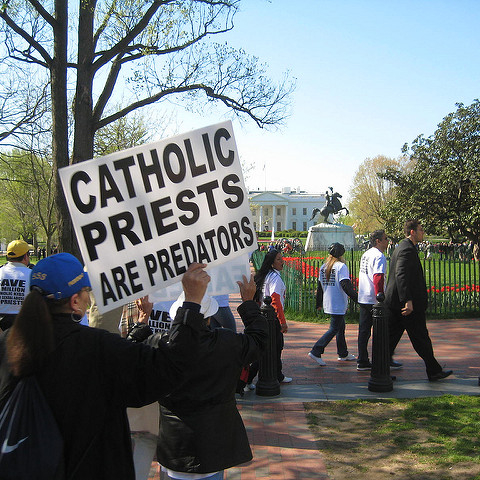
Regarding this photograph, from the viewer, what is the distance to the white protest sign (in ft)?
8.29

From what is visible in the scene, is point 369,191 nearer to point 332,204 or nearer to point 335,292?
point 332,204

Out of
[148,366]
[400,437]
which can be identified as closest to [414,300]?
[400,437]

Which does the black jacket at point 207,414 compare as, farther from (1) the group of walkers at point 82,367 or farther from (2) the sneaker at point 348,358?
(2) the sneaker at point 348,358

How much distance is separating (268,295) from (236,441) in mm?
4233

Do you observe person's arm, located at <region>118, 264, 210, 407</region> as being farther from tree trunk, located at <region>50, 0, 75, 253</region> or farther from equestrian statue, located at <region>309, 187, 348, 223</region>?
equestrian statue, located at <region>309, 187, 348, 223</region>

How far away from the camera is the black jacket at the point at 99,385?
1.81 metres

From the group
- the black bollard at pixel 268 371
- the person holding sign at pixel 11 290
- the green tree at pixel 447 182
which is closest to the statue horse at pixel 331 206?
the green tree at pixel 447 182

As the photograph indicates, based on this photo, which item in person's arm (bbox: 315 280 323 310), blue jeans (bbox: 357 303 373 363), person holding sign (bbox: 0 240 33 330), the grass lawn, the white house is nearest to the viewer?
the grass lawn

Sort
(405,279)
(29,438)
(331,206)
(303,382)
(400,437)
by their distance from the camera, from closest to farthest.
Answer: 1. (29,438)
2. (400,437)
3. (405,279)
4. (303,382)
5. (331,206)

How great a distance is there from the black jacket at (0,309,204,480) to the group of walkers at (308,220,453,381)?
5243mm

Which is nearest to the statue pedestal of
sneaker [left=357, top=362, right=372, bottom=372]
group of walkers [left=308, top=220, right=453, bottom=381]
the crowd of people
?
group of walkers [left=308, top=220, right=453, bottom=381]

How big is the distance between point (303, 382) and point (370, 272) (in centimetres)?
181

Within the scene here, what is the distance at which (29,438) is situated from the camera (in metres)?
1.68

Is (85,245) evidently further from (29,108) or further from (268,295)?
(29,108)
